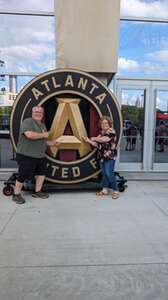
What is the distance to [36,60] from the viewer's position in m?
6.95

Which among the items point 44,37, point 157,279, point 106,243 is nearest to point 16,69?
point 44,37

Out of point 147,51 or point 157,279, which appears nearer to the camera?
point 157,279

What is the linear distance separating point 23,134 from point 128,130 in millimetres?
3151

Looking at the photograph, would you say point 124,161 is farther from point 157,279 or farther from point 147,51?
point 157,279

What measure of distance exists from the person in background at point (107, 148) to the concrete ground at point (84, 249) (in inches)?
14.1

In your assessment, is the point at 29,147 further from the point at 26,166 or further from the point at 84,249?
the point at 84,249

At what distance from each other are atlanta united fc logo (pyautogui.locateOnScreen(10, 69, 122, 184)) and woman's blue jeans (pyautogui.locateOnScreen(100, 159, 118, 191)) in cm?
21

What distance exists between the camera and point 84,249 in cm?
318

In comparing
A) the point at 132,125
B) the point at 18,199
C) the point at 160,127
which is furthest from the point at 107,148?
the point at 160,127

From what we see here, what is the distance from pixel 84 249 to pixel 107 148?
214cm

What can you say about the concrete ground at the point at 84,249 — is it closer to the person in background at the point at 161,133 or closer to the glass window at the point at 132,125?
the glass window at the point at 132,125

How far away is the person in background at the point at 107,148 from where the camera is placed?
16.3 feet

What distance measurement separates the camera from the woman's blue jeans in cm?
501

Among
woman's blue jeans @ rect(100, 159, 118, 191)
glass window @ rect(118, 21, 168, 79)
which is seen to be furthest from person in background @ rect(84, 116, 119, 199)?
glass window @ rect(118, 21, 168, 79)
